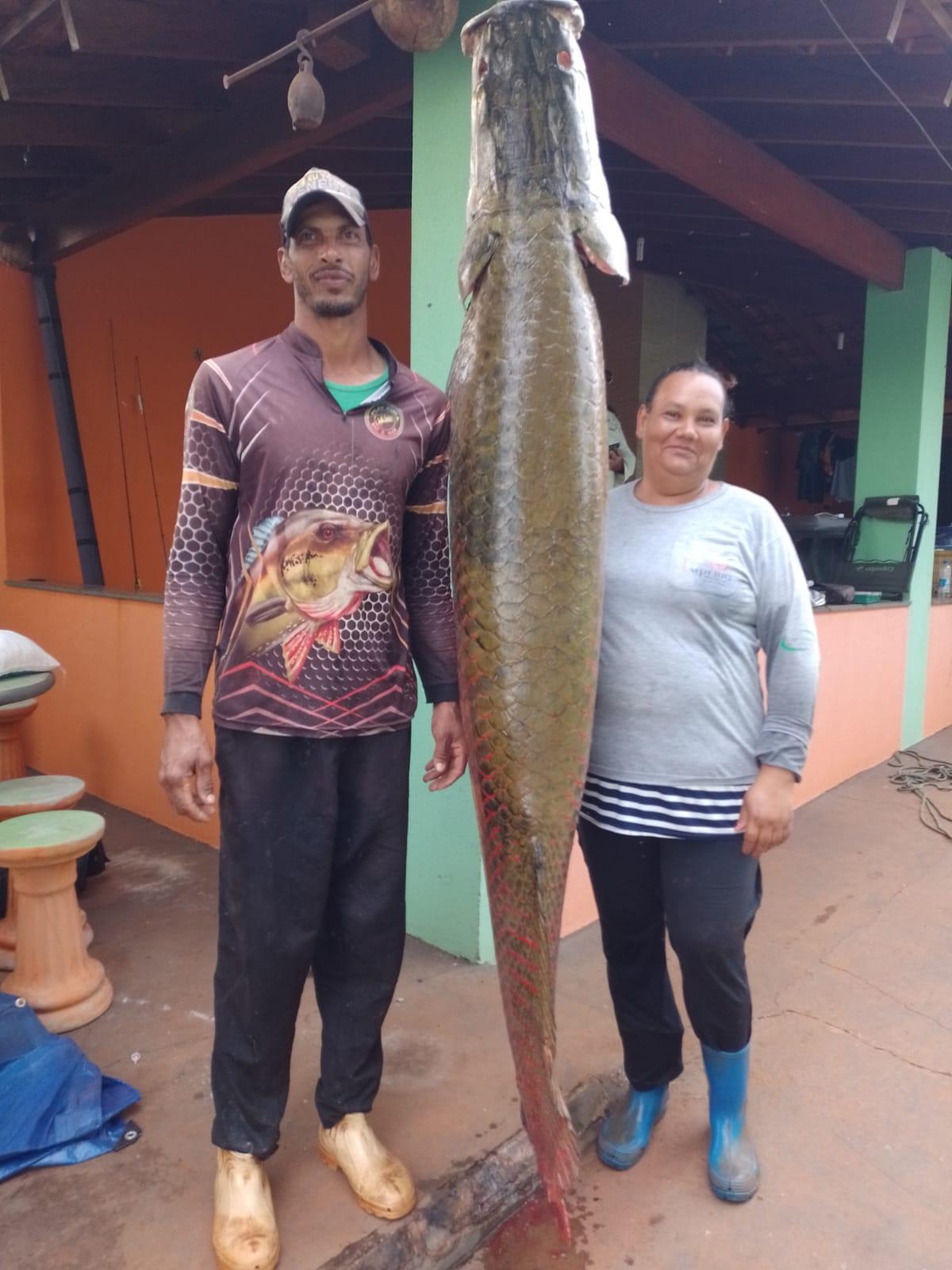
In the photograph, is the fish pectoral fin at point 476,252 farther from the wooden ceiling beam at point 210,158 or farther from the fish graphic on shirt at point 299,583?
the wooden ceiling beam at point 210,158

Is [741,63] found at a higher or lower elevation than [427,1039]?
higher

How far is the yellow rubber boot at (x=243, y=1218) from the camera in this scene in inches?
61.7

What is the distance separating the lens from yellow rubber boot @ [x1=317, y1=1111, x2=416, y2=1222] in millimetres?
1706

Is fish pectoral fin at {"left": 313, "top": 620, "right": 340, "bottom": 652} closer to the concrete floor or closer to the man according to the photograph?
the man

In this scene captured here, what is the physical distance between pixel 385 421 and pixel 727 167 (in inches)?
124

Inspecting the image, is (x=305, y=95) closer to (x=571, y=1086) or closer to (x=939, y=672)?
(x=571, y=1086)

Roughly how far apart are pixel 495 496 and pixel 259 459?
528 millimetres

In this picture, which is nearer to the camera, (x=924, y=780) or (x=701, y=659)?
(x=701, y=659)

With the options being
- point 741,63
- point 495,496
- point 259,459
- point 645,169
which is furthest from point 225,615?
point 645,169

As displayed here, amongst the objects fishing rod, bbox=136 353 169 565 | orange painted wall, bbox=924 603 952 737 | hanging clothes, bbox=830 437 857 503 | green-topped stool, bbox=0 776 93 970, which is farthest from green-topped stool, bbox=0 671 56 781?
hanging clothes, bbox=830 437 857 503

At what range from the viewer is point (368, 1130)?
1.79m

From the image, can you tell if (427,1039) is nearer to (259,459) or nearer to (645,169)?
(259,459)

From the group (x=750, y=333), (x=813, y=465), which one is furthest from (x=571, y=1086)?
(x=813, y=465)

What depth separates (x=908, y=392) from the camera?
5164mm
